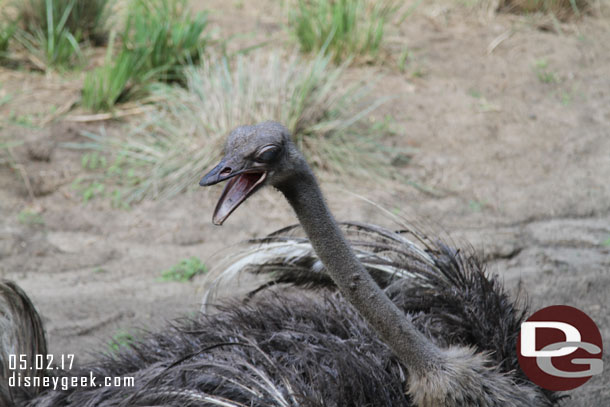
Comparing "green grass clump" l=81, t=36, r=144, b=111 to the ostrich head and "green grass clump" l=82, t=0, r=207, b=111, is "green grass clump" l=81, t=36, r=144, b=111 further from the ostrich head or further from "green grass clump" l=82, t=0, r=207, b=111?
the ostrich head

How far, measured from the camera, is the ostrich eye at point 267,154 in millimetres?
1747

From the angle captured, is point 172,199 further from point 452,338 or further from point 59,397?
point 452,338

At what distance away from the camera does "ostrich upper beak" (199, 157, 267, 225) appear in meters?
1.67

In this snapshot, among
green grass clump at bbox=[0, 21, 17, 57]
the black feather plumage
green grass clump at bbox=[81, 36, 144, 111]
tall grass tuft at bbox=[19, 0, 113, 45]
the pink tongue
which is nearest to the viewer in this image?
the pink tongue

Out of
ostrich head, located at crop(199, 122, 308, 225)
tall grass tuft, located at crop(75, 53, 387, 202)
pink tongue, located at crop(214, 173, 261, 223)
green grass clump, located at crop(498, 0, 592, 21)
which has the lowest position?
tall grass tuft, located at crop(75, 53, 387, 202)

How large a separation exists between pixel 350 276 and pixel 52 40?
492 centimetres

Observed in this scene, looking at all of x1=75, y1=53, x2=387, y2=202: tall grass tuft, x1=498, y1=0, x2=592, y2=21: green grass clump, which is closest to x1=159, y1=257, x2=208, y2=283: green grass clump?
x1=75, y1=53, x2=387, y2=202: tall grass tuft

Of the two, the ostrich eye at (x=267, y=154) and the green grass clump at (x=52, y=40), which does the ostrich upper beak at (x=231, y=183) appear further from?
the green grass clump at (x=52, y=40)

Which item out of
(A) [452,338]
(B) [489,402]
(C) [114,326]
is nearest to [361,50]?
(C) [114,326]

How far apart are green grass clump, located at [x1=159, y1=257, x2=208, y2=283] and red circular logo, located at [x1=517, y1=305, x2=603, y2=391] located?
214 cm

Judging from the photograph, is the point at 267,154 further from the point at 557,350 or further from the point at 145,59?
the point at 145,59

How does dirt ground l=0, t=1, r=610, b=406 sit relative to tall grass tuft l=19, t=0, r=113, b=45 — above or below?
below

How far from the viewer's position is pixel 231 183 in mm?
1811

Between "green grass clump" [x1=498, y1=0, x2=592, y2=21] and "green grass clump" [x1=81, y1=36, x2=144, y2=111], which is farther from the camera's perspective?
"green grass clump" [x1=498, y1=0, x2=592, y2=21]
